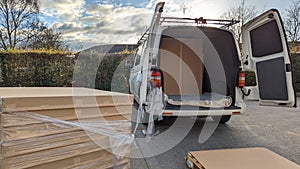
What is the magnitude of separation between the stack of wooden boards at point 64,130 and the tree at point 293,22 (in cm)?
1232

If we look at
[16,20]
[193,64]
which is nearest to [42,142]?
[193,64]

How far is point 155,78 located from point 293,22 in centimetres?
1162

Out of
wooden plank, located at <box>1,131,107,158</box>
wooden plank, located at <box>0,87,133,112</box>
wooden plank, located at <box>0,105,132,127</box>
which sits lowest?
wooden plank, located at <box>1,131,107,158</box>

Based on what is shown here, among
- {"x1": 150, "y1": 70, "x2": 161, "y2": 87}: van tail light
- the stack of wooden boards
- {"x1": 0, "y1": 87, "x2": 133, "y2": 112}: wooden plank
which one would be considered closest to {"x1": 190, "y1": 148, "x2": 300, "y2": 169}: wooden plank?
the stack of wooden boards

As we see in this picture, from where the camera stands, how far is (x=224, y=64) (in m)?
4.14

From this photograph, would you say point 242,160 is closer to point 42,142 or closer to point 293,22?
point 42,142

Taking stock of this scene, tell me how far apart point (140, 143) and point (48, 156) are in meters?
1.65

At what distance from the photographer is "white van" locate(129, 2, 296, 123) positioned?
2.92 m

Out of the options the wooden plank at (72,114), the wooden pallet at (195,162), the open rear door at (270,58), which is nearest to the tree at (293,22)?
the open rear door at (270,58)

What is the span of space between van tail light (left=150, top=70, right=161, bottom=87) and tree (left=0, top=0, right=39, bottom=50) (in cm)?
921

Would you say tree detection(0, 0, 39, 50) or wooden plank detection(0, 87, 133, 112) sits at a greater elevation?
tree detection(0, 0, 39, 50)

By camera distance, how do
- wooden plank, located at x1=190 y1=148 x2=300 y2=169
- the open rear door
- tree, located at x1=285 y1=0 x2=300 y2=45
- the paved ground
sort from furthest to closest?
1. tree, located at x1=285 y1=0 x2=300 y2=45
2. the open rear door
3. the paved ground
4. wooden plank, located at x1=190 y1=148 x2=300 y2=169

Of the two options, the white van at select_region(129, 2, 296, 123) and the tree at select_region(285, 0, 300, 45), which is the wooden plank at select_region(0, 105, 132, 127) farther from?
the tree at select_region(285, 0, 300, 45)

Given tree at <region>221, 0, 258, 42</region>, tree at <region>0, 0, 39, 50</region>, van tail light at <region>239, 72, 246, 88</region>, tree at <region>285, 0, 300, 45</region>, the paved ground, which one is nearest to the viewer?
the paved ground
